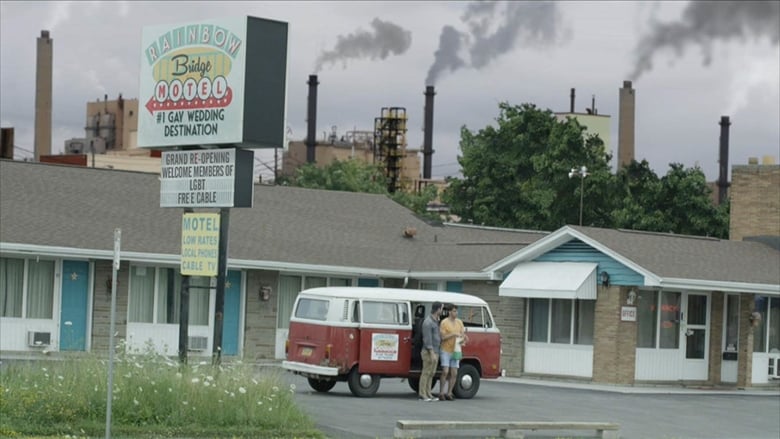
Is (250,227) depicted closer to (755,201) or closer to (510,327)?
(510,327)

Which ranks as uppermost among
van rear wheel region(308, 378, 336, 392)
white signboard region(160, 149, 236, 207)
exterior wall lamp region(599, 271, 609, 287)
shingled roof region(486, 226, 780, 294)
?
white signboard region(160, 149, 236, 207)

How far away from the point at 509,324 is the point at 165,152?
14193 mm

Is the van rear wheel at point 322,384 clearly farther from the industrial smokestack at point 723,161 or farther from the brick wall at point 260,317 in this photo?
the industrial smokestack at point 723,161

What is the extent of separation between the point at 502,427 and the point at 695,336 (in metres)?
17.3

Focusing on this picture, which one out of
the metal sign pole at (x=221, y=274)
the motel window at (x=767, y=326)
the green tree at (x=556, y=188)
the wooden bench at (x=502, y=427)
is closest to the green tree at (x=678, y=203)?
the green tree at (x=556, y=188)

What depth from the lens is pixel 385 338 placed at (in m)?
28.9

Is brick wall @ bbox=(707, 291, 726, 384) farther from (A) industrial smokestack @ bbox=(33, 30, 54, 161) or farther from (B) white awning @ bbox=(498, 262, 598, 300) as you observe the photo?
(A) industrial smokestack @ bbox=(33, 30, 54, 161)

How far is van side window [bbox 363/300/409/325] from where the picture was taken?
94.8 ft

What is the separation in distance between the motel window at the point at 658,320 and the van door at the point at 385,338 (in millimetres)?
9375

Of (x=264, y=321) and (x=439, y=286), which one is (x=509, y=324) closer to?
(x=439, y=286)

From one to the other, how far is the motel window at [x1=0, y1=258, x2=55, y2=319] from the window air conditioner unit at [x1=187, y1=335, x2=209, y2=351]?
3.97 m

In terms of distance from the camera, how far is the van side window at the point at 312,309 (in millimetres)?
29000

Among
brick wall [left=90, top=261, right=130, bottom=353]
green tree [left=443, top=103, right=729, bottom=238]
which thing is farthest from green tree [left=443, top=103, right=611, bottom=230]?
brick wall [left=90, top=261, right=130, bottom=353]

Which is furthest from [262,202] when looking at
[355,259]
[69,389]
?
[69,389]
